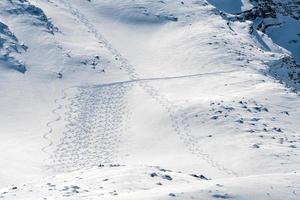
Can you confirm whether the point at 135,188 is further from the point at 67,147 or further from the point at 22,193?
the point at 67,147

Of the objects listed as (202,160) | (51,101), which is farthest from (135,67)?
(202,160)

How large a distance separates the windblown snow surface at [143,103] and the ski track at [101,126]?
0.22 ft

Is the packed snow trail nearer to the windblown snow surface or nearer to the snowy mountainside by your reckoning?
the windblown snow surface

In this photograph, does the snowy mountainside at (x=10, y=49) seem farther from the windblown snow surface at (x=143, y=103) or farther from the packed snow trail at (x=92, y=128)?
the packed snow trail at (x=92, y=128)

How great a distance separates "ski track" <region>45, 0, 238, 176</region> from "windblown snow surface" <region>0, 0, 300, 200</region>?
7 cm

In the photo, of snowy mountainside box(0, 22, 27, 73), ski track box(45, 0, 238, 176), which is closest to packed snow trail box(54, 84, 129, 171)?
ski track box(45, 0, 238, 176)

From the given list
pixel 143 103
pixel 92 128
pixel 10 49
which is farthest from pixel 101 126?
pixel 10 49

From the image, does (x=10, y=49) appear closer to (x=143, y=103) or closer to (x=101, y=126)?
(x=143, y=103)

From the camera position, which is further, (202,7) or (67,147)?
(202,7)

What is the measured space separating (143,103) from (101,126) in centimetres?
268

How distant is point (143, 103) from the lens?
83.2 feet

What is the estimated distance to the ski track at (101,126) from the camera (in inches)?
807

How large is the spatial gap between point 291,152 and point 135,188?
7.52m

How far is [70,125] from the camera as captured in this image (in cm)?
2302
